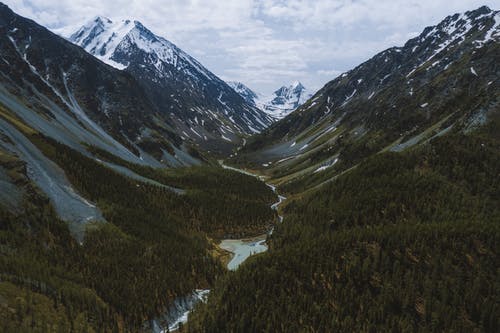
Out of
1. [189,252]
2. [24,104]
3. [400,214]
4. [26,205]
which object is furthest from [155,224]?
[24,104]

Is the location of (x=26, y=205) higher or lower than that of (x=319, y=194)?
higher

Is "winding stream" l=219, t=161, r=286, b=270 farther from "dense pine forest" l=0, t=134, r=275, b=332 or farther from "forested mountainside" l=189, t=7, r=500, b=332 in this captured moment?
"forested mountainside" l=189, t=7, r=500, b=332

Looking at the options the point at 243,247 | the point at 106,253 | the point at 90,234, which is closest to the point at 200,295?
the point at 106,253

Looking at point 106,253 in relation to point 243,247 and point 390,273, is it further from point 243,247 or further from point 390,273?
point 390,273

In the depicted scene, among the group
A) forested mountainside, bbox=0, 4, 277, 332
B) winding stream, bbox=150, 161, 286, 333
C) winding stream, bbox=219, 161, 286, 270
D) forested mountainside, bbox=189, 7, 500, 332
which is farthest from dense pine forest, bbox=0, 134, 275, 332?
forested mountainside, bbox=189, 7, 500, 332

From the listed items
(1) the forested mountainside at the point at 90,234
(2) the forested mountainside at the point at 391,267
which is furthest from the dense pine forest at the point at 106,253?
(2) the forested mountainside at the point at 391,267

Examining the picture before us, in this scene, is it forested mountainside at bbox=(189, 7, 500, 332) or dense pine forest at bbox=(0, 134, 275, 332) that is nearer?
dense pine forest at bbox=(0, 134, 275, 332)

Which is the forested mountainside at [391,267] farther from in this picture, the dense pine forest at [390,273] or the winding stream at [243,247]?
the winding stream at [243,247]

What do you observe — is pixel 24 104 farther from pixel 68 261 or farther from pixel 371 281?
pixel 371 281
